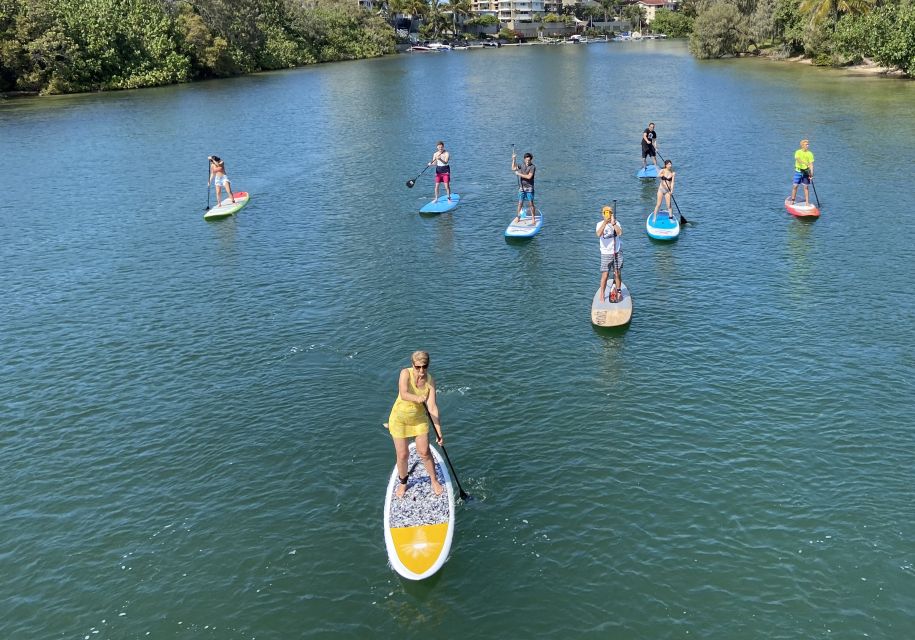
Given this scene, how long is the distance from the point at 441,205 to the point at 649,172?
12465mm

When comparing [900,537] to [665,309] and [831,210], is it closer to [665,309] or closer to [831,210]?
[665,309]

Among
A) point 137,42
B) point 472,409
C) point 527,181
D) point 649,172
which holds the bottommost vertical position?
point 472,409

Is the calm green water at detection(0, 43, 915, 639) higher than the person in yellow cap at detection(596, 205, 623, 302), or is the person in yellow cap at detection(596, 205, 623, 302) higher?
the person in yellow cap at detection(596, 205, 623, 302)

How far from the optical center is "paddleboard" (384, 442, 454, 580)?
1302cm

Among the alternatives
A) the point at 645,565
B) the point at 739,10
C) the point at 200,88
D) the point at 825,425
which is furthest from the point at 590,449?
the point at 739,10

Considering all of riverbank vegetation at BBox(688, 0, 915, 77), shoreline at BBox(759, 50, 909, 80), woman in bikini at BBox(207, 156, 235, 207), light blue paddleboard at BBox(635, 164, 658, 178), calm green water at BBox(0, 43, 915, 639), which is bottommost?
calm green water at BBox(0, 43, 915, 639)

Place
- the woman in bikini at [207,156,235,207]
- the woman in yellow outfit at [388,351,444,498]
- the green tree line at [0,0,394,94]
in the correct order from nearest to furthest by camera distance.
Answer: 1. the woman in yellow outfit at [388,351,444,498]
2. the woman in bikini at [207,156,235,207]
3. the green tree line at [0,0,394,94]

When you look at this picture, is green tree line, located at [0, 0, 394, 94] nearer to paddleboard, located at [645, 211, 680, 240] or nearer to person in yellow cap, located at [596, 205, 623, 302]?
paddleboard, located at [645, 211, 680, 240]

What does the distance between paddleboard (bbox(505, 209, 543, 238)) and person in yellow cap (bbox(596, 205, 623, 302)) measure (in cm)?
804

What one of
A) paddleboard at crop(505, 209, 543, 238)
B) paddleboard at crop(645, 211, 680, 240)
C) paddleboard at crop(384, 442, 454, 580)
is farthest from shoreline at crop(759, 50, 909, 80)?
paddleboard at crop(384, 442, 454, 580)

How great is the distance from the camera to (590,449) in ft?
55.4

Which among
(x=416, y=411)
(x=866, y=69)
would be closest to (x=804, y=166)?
(x=416, y=411)

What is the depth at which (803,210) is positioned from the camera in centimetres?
3194

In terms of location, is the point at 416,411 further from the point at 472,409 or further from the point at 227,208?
the point at 227,208
